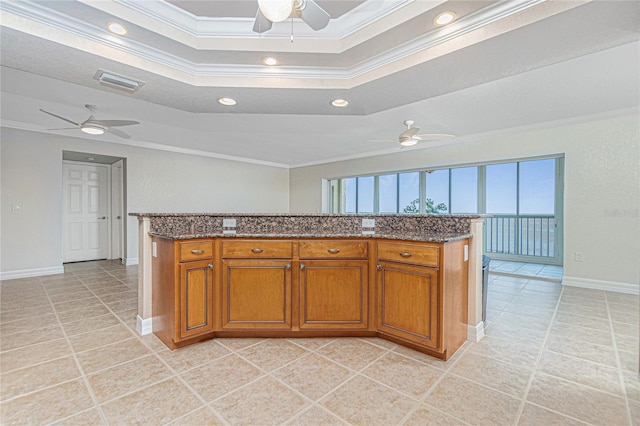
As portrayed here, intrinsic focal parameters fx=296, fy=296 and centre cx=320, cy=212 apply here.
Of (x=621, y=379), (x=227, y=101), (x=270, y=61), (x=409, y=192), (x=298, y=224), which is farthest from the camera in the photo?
(x=409, y=192)

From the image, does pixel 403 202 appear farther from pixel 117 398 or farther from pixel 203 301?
pixel 117 398

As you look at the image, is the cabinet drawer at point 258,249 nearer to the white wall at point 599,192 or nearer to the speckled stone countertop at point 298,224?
the speckled stone countertop at point 298,224

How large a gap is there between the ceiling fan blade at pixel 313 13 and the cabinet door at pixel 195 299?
188 centimetres

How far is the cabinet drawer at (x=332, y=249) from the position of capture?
2480 mm

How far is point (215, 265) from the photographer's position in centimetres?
245

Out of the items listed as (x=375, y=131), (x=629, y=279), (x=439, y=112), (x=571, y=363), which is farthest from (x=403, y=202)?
(x=571, y=363)

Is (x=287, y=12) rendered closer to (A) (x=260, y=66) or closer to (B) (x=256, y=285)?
(A) (x=260, y=66)

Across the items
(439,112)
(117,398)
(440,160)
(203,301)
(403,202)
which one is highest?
(439,112)

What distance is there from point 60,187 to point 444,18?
6.21m

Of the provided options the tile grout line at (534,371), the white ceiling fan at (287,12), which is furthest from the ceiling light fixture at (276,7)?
the tile grout line at (534,371)

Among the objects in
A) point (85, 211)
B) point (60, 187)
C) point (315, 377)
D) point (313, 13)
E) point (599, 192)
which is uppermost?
point (313, 13)

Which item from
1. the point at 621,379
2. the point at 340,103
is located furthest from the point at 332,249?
the point at 621,379

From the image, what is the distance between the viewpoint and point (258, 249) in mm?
2469

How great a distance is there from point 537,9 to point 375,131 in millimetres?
3375
